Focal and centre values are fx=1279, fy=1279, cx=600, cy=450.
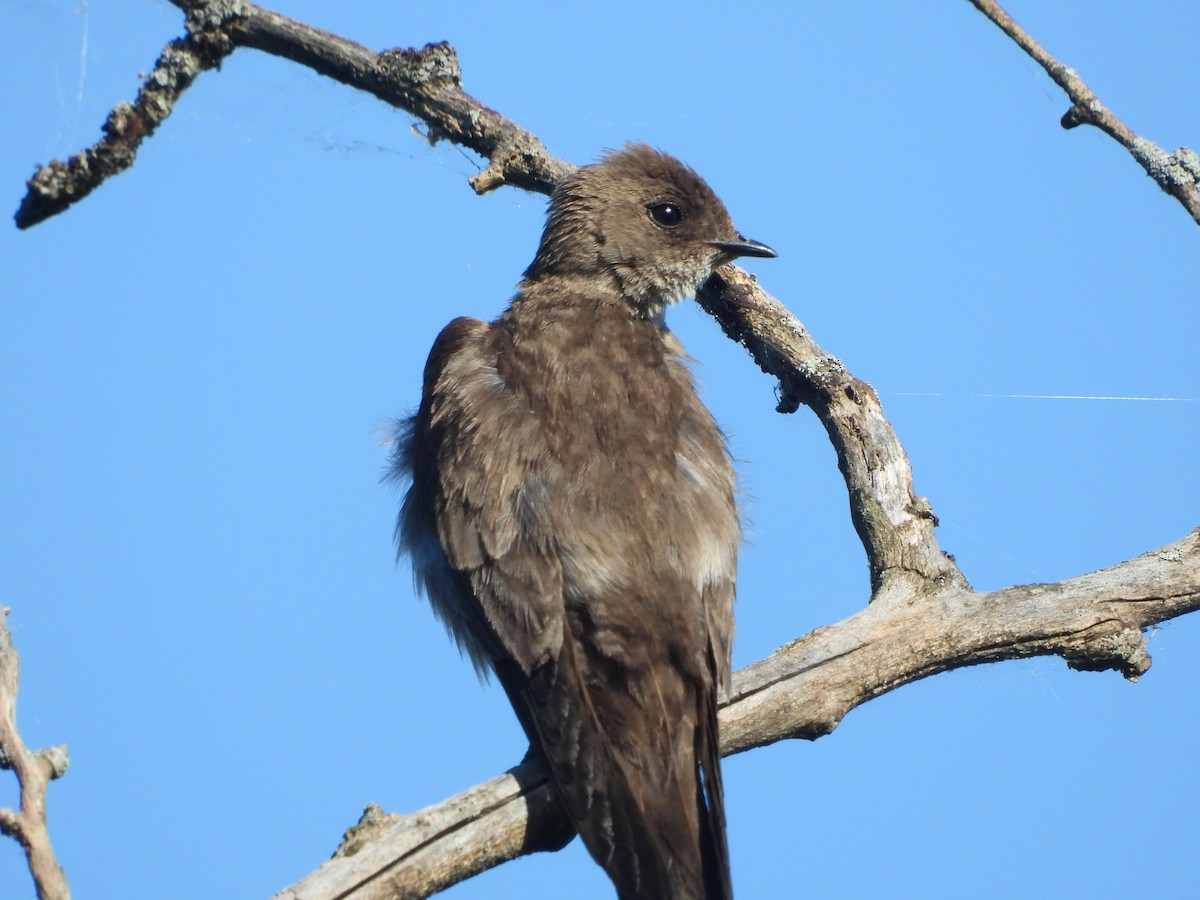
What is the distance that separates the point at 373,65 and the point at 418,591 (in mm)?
1939

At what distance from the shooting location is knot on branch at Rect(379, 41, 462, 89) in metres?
4.71

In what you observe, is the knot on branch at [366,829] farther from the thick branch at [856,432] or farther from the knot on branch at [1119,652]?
the knot on branch at [1119,652]

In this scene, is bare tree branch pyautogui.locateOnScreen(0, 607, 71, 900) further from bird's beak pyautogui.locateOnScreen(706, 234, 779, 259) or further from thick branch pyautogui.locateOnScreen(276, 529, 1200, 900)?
bird's beak pyautogui.locateOnScreen(706, 234, 779, 259)

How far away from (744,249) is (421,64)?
1.45 m

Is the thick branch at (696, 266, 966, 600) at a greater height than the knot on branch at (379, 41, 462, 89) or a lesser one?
lesser

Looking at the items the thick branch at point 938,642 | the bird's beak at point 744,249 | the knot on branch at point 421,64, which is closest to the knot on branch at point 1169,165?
the thick branch at point 938,642

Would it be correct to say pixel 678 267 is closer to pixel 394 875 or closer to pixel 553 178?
pixel 553 178

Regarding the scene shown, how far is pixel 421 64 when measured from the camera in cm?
474

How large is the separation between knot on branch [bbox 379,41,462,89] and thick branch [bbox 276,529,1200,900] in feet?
8.10

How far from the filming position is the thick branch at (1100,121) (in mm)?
4285

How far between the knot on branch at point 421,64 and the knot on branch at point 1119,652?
9.85 feet

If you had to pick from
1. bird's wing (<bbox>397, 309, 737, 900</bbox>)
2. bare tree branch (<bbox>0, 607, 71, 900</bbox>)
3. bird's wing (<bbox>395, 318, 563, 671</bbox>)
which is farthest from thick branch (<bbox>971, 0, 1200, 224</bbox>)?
bare tree branch (<bbox>0, 607, 71, 900</bbox>)

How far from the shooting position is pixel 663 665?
3.82 m

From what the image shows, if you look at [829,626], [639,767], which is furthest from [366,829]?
[829,626]
